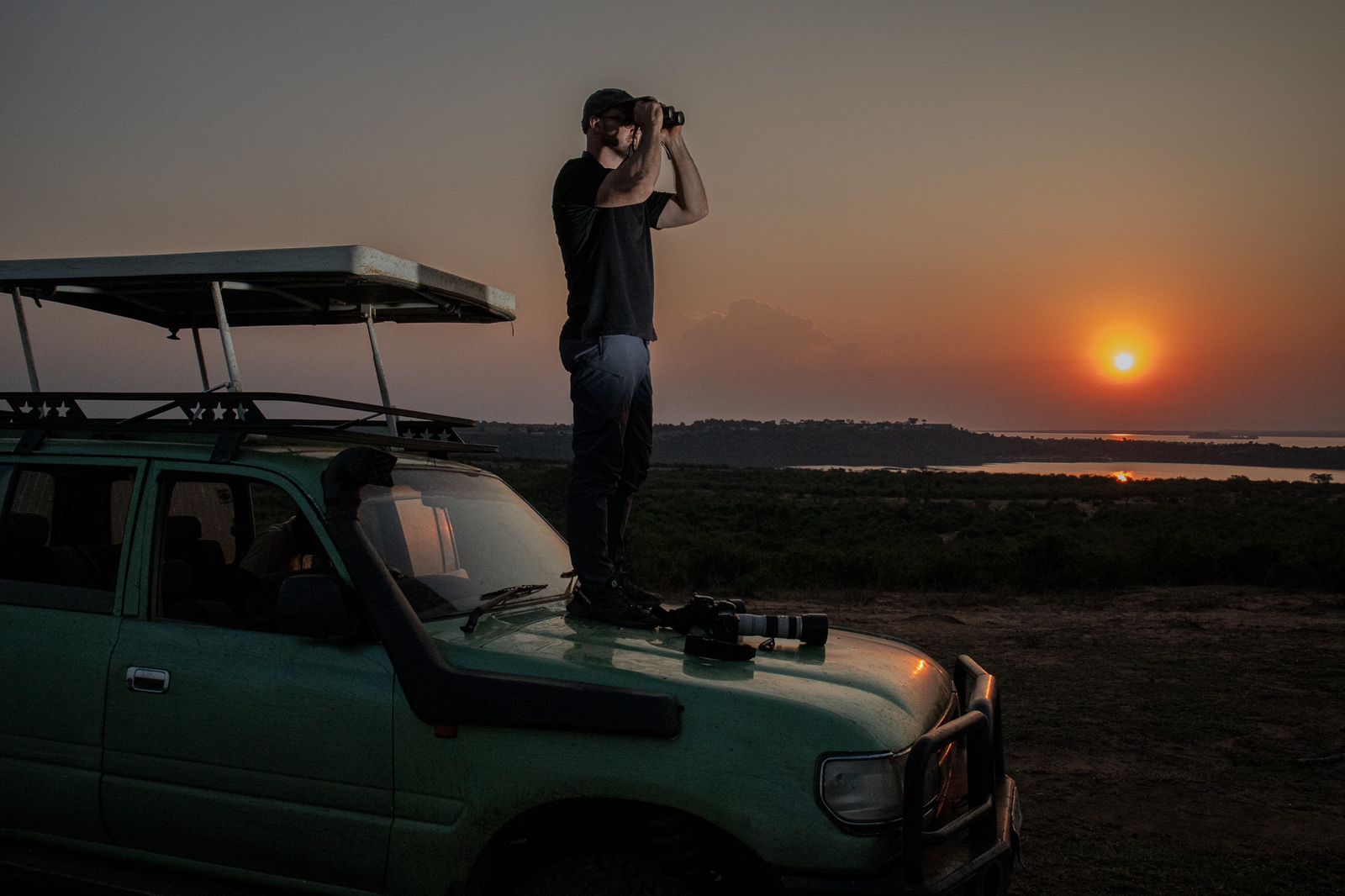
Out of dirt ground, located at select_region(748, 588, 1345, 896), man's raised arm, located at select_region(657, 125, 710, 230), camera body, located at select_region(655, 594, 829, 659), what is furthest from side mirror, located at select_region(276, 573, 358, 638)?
dirt ground, located at select_region(748, 588, 1345, 896)

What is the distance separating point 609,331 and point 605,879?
201 cm

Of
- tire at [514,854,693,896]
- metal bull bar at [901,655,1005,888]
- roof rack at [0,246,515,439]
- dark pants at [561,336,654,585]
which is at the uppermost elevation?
roof rack at [0,246,515,439]

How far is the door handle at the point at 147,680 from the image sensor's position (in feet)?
10.7

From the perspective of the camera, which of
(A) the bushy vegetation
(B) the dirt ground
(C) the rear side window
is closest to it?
(C) the rear side window

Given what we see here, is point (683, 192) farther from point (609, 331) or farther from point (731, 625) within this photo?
point (731, 625)

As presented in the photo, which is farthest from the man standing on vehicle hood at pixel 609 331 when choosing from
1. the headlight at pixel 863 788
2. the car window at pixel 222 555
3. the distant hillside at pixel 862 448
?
the distant hillside at pixel 862 448

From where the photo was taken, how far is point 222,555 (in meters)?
4.64

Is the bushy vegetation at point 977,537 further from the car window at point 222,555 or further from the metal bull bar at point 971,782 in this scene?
the metal bull bar at point 971,782

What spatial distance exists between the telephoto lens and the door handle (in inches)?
72.4

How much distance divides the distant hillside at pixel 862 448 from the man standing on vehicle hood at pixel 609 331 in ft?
398

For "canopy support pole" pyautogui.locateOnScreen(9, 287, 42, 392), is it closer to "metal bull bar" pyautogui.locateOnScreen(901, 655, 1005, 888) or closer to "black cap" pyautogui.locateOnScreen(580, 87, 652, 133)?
"black cap" pyautogui.locateOnScreen(580, 87, 652, 133)

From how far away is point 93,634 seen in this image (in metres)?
3.44

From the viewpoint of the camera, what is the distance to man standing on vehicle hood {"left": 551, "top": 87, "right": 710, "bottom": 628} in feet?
12.4

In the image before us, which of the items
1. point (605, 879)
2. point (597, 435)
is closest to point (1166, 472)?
point (597, 435)
